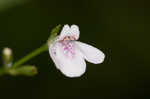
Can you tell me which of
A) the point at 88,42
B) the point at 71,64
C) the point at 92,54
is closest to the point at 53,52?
the point at 71,64

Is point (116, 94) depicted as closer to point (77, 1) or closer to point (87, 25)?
point (87, 25)

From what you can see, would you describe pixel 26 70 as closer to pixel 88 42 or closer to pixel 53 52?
pixel 53 52

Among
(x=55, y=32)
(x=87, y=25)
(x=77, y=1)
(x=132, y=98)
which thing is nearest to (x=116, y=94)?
(x=132, y=98)

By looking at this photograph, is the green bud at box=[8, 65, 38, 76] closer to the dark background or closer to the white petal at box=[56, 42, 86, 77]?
the white petal at box=[56, 42, 86, 77]

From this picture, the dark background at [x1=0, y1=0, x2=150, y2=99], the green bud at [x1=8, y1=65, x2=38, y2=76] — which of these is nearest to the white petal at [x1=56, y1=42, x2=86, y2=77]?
the green bud at [x1=8, y1=65, x2=38, y2=76]

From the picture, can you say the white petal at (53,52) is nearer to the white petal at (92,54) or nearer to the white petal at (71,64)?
the white petal at (71,64)

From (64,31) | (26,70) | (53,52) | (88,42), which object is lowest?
(26,70)
